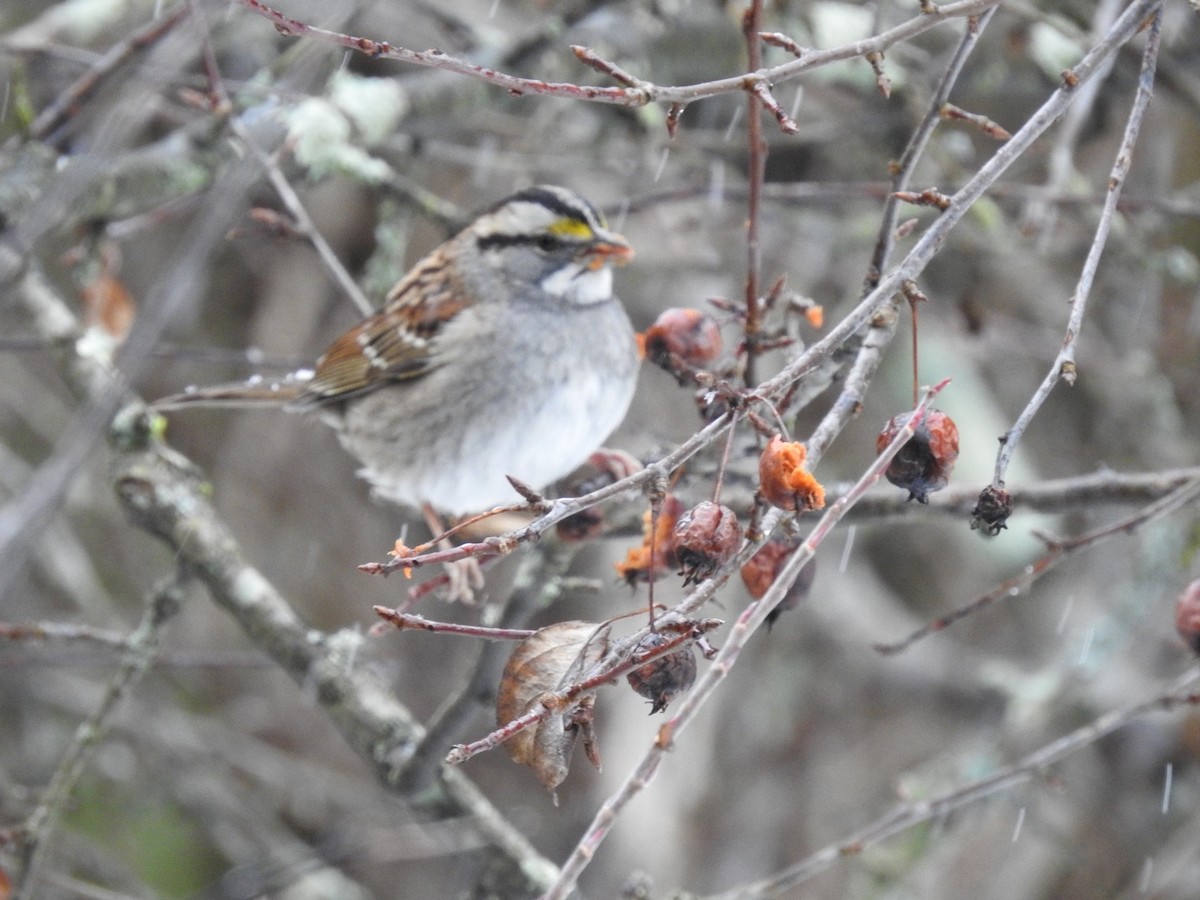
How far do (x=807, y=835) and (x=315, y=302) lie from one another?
10.1ft

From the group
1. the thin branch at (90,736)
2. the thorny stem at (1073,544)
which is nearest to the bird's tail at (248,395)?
the thin branch at (90,736)

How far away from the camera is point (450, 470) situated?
341cm

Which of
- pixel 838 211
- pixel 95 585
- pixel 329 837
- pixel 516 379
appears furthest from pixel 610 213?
pixel 95 585

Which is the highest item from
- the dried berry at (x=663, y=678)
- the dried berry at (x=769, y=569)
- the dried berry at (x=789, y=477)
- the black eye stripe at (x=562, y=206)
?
the black eye stripe at (x=562, y=206)

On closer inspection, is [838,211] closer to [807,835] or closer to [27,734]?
[807,835]

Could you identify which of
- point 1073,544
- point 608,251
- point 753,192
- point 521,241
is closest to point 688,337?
point 753,192

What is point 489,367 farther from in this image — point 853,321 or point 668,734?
point 668,734

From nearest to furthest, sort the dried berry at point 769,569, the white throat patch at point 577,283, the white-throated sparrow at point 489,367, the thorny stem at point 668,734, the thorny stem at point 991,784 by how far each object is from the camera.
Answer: the thorny stem at point 668,734
the dried berry at point 769,569
the thorny stem at point 991,784
the white-throated sparrow at point 489,367
the white throat patch at point 577,283

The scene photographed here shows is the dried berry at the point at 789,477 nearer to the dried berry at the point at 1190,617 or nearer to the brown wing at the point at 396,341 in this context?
the dried berry at the point at 1190,617

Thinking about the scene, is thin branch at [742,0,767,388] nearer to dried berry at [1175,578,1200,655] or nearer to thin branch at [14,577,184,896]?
dried berry at [1175,578,1200,655]

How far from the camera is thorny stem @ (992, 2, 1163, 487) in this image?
138 centimetres

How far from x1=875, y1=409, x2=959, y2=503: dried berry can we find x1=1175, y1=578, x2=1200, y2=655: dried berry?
62 cm

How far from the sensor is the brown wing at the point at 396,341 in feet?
11.9

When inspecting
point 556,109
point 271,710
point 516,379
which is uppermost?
point 556,109
